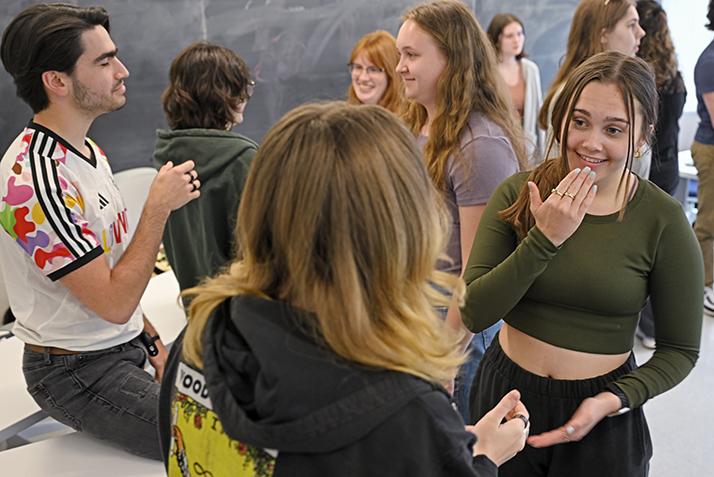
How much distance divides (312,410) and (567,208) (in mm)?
729

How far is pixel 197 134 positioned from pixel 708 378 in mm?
2579

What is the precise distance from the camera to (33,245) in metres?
1.55

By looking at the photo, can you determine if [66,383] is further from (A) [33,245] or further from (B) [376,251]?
(B) [376,251]

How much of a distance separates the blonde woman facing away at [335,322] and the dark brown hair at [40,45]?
3.68 ft

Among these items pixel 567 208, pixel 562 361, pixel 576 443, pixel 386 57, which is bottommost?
pixel 576 443

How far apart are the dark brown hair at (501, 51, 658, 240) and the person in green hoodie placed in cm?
100

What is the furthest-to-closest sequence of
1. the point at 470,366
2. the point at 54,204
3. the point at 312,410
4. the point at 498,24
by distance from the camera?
the point at 498,24 < the point at 470,366 < the point at 54,204 < the point at 312,410

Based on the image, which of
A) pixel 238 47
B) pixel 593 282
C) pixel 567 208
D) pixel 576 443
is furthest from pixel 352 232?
pixel 238 47

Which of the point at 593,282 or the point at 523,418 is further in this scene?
the point at 593,282

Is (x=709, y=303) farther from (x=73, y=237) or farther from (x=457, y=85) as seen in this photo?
(x=73, y=237)

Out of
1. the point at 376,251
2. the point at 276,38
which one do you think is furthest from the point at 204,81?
the point at 276,38

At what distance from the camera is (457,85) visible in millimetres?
1749

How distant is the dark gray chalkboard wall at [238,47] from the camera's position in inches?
127

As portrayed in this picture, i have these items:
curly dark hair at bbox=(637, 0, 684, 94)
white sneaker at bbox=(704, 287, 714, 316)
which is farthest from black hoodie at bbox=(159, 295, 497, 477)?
white sneaker at bbox=(704, 287, 714, 316)
